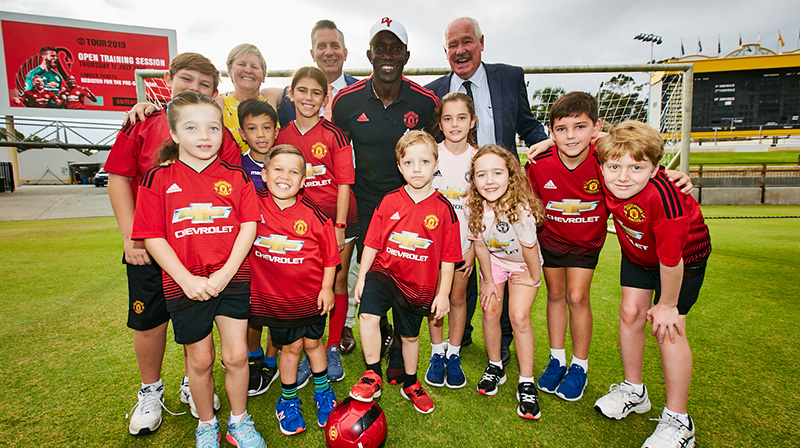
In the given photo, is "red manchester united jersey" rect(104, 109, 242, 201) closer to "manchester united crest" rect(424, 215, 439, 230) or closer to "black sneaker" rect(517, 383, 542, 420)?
"manchester united crest" rect(424, 215, 439, 230)

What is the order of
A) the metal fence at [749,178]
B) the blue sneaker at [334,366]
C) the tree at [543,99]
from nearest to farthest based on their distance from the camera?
1. the blue sneaker at [334,366]
2. the tree at [543,99]
3. the metal fence at [749,178]

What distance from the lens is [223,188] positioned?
187 centimetres

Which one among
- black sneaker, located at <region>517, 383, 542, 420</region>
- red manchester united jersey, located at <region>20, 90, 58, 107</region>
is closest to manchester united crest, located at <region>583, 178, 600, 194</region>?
black sneaker, located at <region>517, 383, 542, 420</region>

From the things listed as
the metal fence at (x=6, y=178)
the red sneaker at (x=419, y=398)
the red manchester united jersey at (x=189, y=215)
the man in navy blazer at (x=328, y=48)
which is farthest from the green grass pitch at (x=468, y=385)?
the metal fence at (x=6, y=178)

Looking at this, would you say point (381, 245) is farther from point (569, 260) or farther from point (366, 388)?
point (569, 260)

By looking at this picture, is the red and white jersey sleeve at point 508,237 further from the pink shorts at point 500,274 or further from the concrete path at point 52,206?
the concrete path at point 52,206

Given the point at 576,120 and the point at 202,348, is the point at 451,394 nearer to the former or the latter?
the point at 202,348

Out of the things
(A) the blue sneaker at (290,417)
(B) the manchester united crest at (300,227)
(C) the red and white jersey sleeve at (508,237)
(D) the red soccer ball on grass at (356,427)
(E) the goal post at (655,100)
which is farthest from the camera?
(E) the goal post at (655,100)

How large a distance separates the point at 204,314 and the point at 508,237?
67.0 inches

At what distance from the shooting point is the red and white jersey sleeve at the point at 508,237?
219cm

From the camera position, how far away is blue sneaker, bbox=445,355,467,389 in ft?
7.94

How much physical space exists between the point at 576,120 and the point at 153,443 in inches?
113

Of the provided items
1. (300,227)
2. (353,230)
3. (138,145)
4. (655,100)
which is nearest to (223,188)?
(300,227)

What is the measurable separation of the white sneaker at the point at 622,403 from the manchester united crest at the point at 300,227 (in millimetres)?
1924
